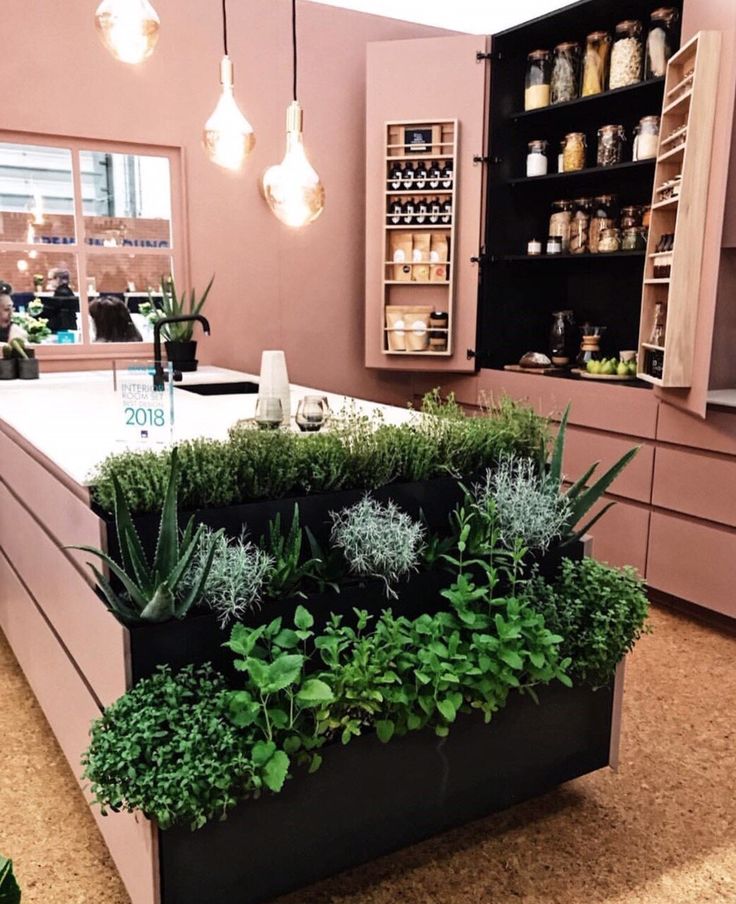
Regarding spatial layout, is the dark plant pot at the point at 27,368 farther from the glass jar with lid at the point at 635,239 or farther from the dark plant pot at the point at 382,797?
the glass jar with lid at the point at 635,239

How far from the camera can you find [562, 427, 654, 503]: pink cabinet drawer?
3676 millimetres

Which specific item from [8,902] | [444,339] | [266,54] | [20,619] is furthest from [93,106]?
[8,902]

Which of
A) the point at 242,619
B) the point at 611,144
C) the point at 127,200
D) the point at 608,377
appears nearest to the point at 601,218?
the point at 611,144

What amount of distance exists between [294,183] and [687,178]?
1.44 metres

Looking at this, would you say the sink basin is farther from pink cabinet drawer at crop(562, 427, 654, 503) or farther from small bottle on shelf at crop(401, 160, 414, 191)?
small bottle on shelf at crop(401, 160, 414, 191)

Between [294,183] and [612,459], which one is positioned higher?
[294,183]

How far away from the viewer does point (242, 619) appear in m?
1.75

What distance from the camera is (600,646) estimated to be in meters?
2.02

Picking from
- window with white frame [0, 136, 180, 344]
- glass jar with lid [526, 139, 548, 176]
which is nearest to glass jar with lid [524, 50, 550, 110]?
glass jar with lid [526, 139, 548, 176]

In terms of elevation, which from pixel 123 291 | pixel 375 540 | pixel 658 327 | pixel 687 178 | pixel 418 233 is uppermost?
pixel 687 178

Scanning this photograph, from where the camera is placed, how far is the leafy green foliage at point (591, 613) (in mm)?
2035

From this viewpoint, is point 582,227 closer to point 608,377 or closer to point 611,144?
point 611,144

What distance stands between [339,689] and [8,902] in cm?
89

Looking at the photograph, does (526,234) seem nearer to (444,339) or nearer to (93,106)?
(444,339)
